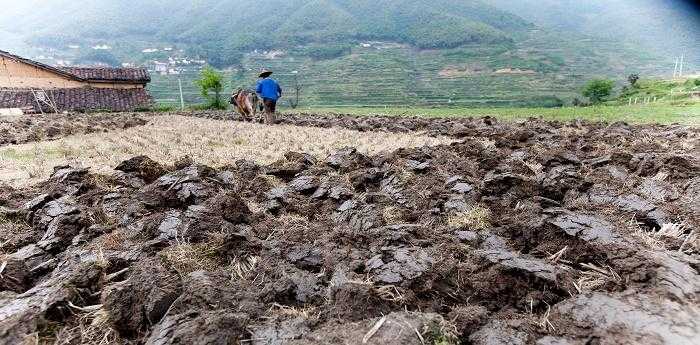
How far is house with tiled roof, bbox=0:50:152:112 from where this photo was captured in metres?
25.4

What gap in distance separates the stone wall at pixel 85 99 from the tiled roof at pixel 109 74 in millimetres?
718

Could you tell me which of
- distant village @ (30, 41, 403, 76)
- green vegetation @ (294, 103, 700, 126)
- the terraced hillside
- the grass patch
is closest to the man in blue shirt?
green vegetation @ (294, 103, 700, 126)

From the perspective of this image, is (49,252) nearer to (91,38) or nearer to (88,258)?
(88,258)

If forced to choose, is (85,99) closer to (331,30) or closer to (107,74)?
(107,74)

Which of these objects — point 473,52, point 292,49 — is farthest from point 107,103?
point 292,49

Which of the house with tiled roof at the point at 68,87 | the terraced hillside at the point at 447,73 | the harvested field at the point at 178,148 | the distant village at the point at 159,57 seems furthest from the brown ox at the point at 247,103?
the distant village at the point at 159,57

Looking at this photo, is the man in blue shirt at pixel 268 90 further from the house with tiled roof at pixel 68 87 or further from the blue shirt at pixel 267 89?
the house with tiled roof at pixel 68 87

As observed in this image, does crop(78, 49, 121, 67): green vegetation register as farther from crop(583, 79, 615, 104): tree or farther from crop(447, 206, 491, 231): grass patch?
crop(447, 206, 491, 231): grass patch

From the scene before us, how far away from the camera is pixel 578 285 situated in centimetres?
244

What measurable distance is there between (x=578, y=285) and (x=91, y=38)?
207m

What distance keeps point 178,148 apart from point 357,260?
22.2ft

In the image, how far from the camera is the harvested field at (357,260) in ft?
6.97

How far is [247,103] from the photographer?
17.0 m

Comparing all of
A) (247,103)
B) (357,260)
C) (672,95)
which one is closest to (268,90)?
(247,103)
